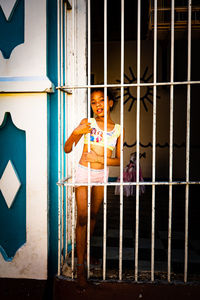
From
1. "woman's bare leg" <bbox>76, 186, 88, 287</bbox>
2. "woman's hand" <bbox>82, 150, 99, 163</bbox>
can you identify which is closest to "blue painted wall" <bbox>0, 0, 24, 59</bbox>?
"woman's hand" <bbox>82, 150, 99, 163</bbox>

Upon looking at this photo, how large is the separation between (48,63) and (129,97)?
16.4 ft

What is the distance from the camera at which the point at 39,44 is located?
2.15 metres

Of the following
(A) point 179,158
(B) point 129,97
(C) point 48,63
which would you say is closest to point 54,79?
(C) point 48,63

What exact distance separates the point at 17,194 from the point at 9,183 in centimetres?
13

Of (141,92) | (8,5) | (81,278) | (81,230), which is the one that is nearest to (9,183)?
(81,230)

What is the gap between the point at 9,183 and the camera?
7.42 ft

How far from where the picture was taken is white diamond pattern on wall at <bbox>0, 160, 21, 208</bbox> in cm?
226

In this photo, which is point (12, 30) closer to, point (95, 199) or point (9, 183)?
point (9, 183)

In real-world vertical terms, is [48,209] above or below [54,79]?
below

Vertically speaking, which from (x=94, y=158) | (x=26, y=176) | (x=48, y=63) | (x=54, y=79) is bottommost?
(x=26, y=176)

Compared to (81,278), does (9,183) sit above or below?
above

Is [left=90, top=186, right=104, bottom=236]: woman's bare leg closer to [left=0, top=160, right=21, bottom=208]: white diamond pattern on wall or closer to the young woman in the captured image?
the young woman

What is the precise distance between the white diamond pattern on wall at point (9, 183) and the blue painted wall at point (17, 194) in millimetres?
28

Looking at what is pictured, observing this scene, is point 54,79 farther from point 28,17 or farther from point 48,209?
point 48,209
